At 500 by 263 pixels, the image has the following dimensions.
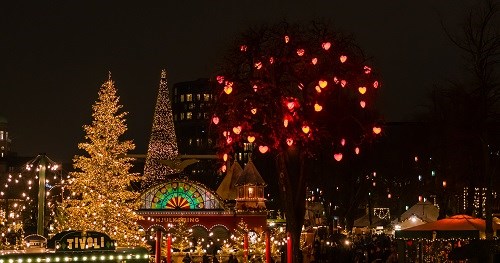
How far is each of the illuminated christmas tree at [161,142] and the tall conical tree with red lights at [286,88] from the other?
43215mm

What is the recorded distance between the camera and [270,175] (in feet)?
293

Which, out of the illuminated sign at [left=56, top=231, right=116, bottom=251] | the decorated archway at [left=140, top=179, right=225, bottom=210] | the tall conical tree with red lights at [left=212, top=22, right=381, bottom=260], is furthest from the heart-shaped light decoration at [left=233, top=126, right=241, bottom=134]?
the decorated archway at [left=140, top=179, right=225, bottom=210]

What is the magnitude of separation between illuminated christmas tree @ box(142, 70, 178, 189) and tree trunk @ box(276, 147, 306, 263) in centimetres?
4138

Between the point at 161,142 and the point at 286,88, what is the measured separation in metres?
45.5

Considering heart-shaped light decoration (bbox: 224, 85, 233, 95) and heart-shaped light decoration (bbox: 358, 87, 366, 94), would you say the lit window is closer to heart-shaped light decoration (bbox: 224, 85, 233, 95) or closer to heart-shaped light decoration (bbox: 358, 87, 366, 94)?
heart-shaped light decoration (bbox: 224, 85, 233, 95)

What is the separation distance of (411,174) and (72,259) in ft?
155

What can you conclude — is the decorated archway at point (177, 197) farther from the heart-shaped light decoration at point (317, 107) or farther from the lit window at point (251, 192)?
the heart-shaped light decoration at point (317, 107)

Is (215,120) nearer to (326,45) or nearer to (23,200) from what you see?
(326,45)

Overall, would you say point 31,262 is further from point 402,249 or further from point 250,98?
point 402,249

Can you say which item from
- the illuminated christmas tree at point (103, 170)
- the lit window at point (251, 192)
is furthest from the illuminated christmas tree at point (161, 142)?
the illuminated christmas tree at point (103, 170)

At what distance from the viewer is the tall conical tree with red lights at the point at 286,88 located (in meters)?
23.2

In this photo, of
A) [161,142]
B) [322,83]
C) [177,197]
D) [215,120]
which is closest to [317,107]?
[322,83]

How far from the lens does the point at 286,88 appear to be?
942 inches

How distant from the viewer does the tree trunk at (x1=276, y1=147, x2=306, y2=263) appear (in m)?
25.7
